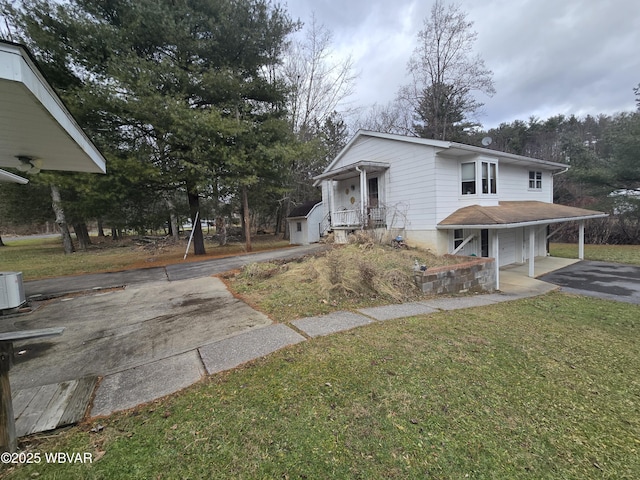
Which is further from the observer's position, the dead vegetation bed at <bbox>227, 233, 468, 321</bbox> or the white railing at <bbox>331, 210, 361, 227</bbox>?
the white railing at <bbox>331, 210, 361, 227</bbox>

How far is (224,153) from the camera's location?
1062 cm

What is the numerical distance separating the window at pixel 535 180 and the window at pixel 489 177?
4.88 meters

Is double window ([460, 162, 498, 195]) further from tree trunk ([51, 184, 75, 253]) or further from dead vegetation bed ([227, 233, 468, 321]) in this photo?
tree trunk ([51, 184, 75, 253])

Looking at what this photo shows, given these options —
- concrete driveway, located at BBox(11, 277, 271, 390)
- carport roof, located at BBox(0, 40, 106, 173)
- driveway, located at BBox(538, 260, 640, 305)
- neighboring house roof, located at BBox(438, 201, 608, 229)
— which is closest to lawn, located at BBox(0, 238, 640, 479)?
concrete driveway, located at BBox(11, 277, 271, 390)

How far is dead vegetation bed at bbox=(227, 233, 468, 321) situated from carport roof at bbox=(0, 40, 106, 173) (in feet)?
12.5

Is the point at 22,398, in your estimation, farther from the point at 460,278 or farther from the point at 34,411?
the point at 460,278

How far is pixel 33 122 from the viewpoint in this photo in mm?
2801

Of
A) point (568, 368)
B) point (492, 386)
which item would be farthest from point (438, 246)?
point (492, 386)

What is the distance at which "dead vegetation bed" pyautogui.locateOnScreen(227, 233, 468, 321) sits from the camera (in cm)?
544

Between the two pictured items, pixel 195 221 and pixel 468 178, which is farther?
pixel 195 221

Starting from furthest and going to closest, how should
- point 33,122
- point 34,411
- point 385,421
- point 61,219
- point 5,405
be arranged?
point 61,219 < point 33,122 < point 34,411 < point 385,421 < point 5,405

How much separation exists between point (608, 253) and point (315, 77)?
22.2 meters

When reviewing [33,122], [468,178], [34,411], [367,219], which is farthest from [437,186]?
[34,411]

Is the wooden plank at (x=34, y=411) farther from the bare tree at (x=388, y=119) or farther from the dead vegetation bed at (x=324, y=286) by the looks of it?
the bare tree at (x=388, y=119)
